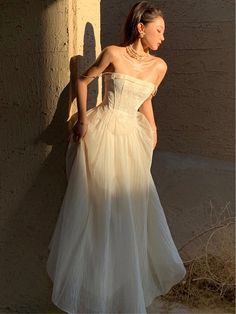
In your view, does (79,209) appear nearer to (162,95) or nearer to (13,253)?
(13,253)

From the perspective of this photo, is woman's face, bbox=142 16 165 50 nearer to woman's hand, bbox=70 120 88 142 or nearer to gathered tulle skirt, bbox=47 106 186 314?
gathered tulle skirt, bbox=47 106 186 314

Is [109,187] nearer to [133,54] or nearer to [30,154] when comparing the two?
[30,154]

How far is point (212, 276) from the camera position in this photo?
379cm

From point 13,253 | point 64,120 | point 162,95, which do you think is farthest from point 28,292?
point 162,95

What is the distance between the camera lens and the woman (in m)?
2.77

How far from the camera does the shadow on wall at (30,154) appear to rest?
114 inches

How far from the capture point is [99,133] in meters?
2.80

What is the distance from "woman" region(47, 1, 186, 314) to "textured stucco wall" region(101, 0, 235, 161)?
158cm

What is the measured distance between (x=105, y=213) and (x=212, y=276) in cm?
136

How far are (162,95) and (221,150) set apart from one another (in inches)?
28.2

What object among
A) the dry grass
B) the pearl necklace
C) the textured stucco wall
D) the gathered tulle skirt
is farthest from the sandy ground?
the pearl necklace

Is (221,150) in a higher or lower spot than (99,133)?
lower

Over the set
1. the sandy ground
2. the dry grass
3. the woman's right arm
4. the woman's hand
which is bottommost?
the dry grass

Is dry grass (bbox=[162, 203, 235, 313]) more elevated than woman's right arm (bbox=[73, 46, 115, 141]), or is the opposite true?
woman's right arm (bbox=[73, 46, 115, 141])
